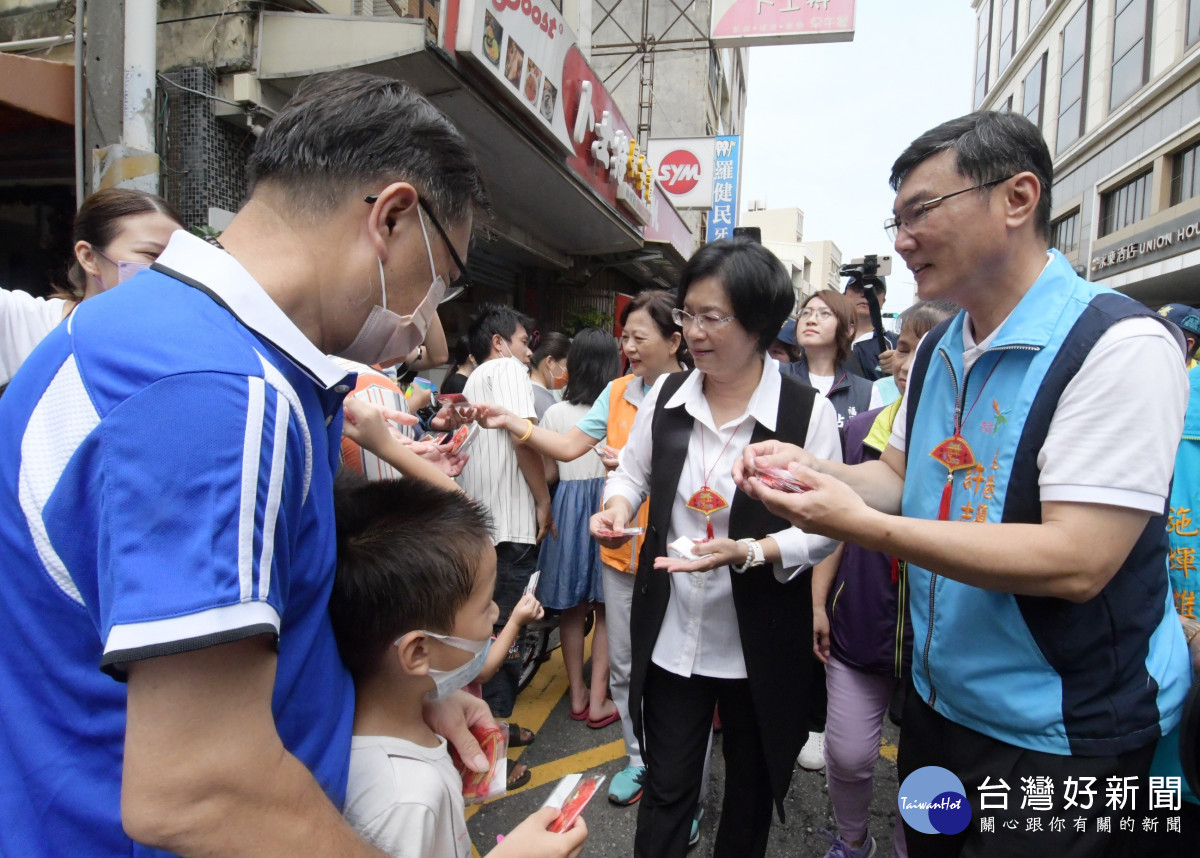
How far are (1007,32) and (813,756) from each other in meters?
41.1

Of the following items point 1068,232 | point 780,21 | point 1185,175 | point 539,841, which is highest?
point 1068,232

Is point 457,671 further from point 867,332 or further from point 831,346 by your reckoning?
point 867,332

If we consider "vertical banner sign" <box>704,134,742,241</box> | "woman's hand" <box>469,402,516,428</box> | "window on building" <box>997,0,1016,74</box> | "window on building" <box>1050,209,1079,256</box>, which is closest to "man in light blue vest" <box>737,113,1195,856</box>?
"woman's hand" <box>469,402,516,428</box>

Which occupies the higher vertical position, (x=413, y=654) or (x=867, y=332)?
(x=867, y=332)

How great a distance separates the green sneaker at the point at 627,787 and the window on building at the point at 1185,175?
23.4 m

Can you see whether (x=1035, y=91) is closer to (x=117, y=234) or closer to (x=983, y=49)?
(x=983, y=49)

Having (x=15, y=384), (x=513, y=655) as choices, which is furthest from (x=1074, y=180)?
(x=15, y=384)

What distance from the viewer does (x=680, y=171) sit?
13.2 meters

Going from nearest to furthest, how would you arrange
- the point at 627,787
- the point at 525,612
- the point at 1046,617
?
the point at 1046,617 < the point at 525,612 < the point at 627,787

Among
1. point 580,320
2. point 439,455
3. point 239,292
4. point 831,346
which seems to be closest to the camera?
point 239,292

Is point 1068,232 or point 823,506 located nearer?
point 823,506

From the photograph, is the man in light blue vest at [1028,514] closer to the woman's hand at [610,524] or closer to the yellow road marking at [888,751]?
the woman's hand at [610,524]

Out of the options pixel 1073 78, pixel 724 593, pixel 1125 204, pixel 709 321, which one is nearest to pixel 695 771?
pixel 724 593

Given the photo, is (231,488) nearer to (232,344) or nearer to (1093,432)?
(232,344)
